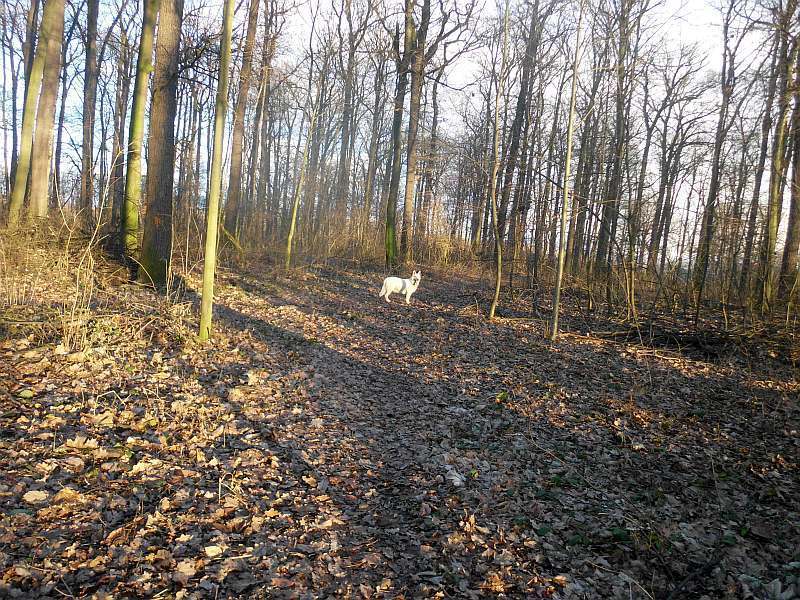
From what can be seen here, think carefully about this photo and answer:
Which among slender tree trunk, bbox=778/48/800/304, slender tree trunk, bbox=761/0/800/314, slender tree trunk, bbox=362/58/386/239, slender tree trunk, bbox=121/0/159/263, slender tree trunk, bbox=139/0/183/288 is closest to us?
slender tree trunk, bbox=139/0/183/288

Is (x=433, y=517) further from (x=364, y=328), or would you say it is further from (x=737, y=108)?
(x=737, y=108)

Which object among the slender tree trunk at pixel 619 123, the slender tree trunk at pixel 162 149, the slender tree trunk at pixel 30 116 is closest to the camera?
the slender tree trunk at pixel 162 149

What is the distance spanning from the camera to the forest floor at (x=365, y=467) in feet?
9.66

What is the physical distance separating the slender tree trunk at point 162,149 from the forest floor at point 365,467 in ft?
2.79

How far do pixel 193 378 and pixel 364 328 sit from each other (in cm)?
482

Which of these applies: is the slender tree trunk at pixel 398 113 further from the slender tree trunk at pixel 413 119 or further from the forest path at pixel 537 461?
the forest path at pixel 537 461

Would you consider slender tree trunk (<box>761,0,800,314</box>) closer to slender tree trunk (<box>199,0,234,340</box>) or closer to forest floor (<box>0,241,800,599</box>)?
forest floor (<box>0,241,800,599</box>)

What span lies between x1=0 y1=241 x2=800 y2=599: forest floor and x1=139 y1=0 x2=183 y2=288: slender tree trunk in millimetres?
849

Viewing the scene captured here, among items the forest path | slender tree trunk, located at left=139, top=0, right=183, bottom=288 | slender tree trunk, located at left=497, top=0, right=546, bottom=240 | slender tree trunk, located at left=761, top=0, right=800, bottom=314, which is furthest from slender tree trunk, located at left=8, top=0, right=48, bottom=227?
slender tree trunk, located at left=761, top=0, right=800, bottom=314

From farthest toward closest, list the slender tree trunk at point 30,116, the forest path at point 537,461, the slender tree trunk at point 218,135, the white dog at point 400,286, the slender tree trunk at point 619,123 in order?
the white dog at point 400,286 → the slender tree trunk at point 619,123 → the slender tree trunk at point 30,116 → the slender tree trunk at point 218,135 → the forest path at point 537,461

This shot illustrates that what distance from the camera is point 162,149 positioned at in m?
8.64

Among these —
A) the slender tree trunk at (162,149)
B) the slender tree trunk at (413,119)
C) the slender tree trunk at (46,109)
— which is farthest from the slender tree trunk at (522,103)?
the slender tree trunk at (46,109)

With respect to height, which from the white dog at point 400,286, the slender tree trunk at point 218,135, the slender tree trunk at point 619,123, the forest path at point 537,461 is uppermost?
the slender tree trunk at point 619,123

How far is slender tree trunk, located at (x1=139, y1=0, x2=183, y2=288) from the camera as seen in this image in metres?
8.32
